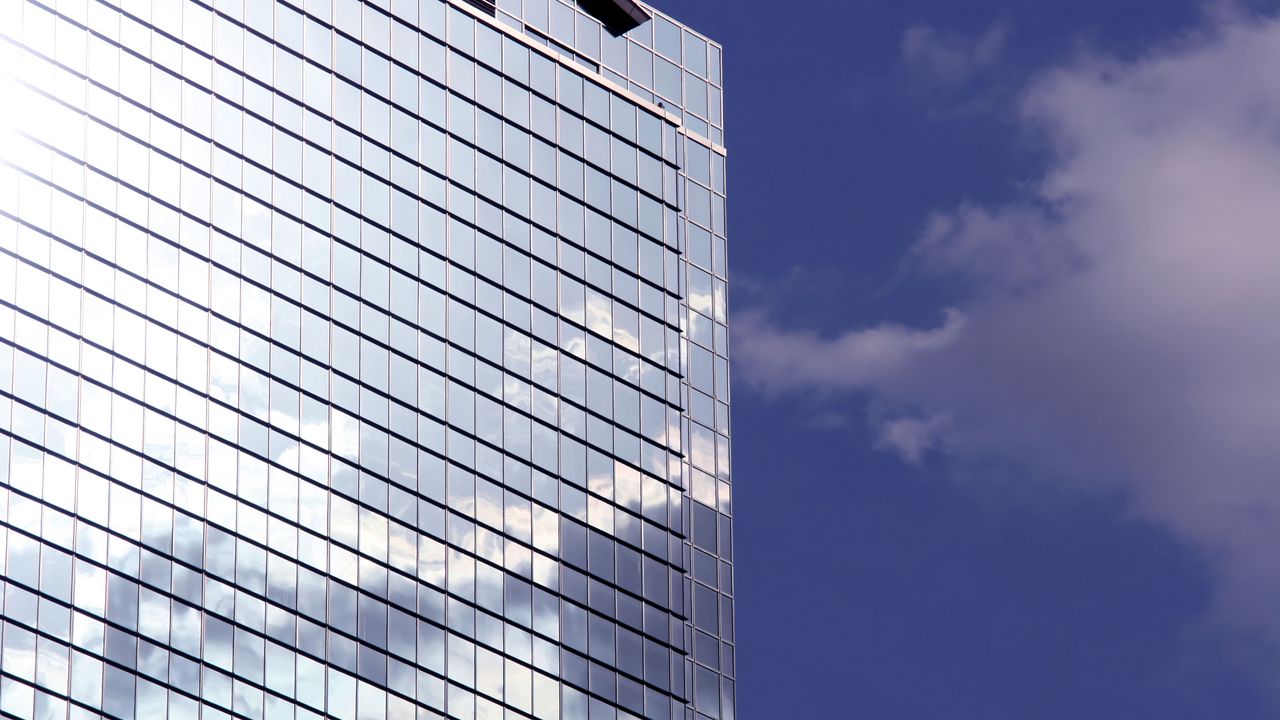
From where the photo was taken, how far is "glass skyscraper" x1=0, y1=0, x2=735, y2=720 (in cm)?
13638

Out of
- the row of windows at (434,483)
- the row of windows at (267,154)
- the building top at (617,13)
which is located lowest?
the row of windows at (434,483)

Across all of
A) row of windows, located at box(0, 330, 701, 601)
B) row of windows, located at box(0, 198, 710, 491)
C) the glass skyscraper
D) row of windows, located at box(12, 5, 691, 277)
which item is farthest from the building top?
row of windows, located at box(0, 330, 701, 601)

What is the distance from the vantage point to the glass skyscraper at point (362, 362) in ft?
447

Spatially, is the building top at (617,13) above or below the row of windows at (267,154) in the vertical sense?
above

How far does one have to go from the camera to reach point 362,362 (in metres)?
150

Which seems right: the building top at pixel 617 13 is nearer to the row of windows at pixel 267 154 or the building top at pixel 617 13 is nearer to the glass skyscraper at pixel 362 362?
the glass skyscraper at pixel 362 362

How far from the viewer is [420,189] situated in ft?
511

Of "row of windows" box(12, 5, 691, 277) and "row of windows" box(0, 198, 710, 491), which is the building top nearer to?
"row of windows" box(12, 5, 691, 277)

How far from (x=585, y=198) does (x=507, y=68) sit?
8364 millimetres

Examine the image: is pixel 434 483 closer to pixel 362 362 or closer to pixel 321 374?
pixel 362 362

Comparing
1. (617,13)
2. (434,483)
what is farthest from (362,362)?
(617,13)

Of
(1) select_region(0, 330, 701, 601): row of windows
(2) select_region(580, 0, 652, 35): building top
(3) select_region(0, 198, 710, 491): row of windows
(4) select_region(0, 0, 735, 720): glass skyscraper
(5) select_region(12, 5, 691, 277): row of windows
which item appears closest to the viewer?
(4) select_region(0, 0, 735, 720): glass skyscraper

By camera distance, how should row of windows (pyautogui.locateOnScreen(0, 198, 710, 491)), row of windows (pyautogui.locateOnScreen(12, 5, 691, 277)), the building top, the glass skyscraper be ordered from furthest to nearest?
1. the building top
2. row of windows (pyautogui.locateOnScreen(12, 5, 691, 277))
3. row of windows (pyautogui.locateOnScreen(0, 198, 710, 491))
4. the glass skyscraper

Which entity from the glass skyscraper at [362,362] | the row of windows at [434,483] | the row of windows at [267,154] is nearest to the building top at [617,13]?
the glass skyscraper at [362,362]
